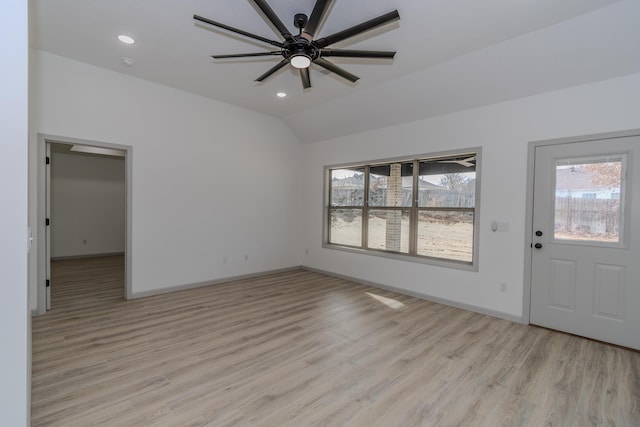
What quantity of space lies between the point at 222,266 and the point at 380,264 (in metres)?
2.84

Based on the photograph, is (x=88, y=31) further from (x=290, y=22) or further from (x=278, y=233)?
(x=278, y=233)

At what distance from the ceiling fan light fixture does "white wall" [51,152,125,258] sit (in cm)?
779

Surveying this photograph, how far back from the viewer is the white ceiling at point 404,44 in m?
2.61

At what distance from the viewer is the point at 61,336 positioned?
3088 millimetres

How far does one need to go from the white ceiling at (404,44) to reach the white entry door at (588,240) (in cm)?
88

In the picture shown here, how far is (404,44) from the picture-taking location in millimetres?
3146

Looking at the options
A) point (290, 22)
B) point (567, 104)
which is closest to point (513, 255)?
point (567, 104)

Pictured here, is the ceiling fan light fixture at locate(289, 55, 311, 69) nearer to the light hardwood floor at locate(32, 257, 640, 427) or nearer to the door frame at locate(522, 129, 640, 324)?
the light hardwood floor at locate(32, 257, 640, 427)

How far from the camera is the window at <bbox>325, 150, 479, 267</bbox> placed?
14.4ft

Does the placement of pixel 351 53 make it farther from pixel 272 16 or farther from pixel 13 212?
pixel 13 212

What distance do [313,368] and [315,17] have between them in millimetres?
2800

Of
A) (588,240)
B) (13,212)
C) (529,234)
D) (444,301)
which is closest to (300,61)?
(13,212)

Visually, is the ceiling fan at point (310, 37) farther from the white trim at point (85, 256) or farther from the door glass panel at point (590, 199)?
the white trim at point (85, 256)

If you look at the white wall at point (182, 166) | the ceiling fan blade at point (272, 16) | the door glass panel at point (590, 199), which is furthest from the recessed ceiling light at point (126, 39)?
the door glass panel at point (590, 199)
